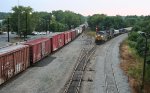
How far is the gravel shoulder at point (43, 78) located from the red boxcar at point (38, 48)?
1.04 metres

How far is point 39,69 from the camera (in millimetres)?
39188

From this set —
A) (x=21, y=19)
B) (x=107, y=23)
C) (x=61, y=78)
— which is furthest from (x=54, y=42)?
(x=107, y=23)

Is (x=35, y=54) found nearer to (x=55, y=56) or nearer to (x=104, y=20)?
(x=55, y=56)

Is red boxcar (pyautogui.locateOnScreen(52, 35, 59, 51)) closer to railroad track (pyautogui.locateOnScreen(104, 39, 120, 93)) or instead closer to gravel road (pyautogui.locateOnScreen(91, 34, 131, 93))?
gravel road (pyautogui.locateOnScreen(91, 34, 131, 93))

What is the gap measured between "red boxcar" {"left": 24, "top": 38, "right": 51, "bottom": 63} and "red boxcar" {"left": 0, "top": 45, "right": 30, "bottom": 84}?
1.86 meters

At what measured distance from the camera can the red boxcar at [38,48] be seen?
3953 cm

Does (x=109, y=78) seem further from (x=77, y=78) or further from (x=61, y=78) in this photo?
(x=61, y=78)

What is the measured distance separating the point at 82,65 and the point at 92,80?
9.90m

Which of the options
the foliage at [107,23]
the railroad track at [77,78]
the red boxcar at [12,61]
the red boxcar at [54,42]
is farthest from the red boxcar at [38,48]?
the foliage at [107,23]

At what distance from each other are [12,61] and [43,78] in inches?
167

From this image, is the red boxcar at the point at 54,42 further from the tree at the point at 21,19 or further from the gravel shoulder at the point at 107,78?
the tree at the point at 21,19

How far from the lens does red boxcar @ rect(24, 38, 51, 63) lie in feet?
130

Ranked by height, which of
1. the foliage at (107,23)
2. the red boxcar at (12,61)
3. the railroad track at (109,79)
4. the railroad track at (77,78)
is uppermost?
the foliage at (107,23)

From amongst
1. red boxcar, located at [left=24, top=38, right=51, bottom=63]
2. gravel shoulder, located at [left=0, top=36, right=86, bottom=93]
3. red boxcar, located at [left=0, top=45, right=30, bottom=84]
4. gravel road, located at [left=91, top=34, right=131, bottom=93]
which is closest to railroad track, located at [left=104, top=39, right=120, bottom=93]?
gravel road, located at [left=91, top=34, right=131, bottom=93]
